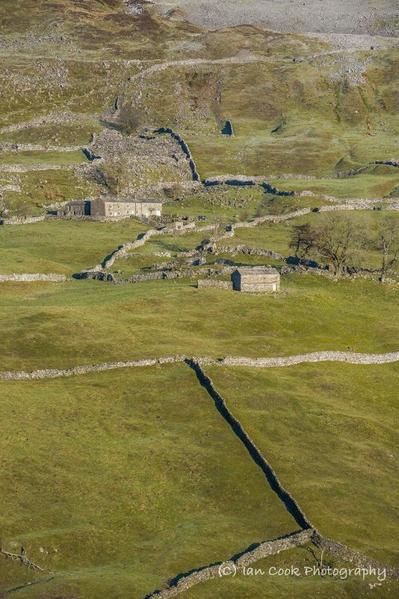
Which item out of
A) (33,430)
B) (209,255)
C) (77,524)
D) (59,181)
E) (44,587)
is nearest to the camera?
(44,587)

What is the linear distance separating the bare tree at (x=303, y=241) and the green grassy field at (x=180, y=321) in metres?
16.4

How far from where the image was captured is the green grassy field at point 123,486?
173 ft

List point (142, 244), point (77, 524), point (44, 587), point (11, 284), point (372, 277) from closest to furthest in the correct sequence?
1. point (44, 587)
2. point (77, 524)
3. point (11, 284)
4. point (372, 277)
5. point (142, 244)

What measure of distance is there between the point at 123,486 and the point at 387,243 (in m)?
92.8

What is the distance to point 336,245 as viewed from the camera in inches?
5748

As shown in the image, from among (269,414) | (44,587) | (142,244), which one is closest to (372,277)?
(142,244)

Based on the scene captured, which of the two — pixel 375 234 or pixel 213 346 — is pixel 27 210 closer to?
pixel 375 234

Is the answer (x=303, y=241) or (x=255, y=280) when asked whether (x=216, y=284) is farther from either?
(x=303, y=241)

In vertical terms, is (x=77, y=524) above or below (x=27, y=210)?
below

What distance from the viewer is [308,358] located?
93.6m

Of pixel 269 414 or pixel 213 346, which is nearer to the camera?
pixel 269 414

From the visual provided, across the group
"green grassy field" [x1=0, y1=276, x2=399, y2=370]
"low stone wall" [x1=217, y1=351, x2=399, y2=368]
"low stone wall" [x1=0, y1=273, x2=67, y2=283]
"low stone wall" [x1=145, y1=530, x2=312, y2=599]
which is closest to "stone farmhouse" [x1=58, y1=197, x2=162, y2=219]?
"low stone wall" [x1=0, y1=273, x2=67, y2=283]

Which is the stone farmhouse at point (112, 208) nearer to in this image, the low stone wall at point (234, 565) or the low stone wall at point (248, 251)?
the low stone wall at point (248, 251)

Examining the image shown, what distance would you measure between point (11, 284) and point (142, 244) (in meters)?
33.2
